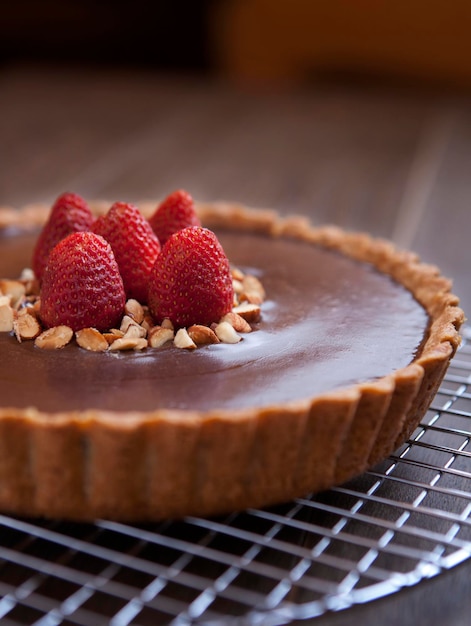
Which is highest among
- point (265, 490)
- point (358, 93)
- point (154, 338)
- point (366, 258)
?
point (358, 93)

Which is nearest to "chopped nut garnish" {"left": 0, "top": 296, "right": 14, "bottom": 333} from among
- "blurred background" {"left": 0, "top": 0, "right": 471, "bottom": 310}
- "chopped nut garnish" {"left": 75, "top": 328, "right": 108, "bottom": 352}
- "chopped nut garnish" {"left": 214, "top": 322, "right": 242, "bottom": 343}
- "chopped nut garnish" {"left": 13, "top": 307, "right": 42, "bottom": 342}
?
"chopped nut garnish" {"left": 13, "top": 307, "right": 42, "bottom": 342}

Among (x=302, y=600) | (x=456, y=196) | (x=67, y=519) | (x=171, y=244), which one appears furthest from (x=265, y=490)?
(x=456, y=196)

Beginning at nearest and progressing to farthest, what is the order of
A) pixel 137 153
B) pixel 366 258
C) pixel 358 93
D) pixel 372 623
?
pixel 372 623 → pixel 366 258 → pixel 137 153 → pixel 358 93

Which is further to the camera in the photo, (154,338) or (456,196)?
(456,196)

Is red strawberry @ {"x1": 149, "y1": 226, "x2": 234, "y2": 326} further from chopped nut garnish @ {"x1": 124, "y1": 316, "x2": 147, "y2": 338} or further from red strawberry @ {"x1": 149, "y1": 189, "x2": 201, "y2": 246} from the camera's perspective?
red strawberry @ {"x1": 149, "y1": 189, "x2": 201, "y2": 246}

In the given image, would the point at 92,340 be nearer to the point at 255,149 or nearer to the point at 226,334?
the point at 226,334

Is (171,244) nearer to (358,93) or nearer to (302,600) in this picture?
(302,600)

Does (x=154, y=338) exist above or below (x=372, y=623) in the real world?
above
